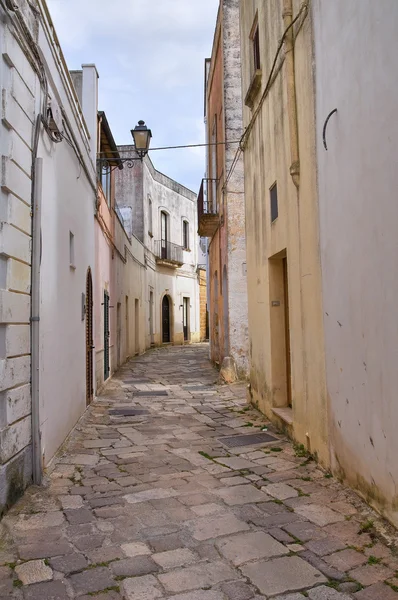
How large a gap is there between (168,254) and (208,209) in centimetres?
1295

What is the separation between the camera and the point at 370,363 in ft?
12.1

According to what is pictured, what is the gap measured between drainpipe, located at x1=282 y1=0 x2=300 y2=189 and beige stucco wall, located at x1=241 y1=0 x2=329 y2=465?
0.08 metres

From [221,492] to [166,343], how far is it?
2243 cm

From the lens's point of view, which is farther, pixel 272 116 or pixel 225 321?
pixel 225 321

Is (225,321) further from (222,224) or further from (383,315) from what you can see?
(383,315)

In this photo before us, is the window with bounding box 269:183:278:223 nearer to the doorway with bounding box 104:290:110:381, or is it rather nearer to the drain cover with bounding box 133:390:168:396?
the drain cover with bounding box 133:390:168:396

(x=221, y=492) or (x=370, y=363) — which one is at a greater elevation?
(x=370, y=363)

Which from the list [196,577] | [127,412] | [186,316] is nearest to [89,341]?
[127,412]

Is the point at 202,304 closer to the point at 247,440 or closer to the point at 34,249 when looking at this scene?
the point at 247,440

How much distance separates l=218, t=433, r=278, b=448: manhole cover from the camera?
6.01 meters

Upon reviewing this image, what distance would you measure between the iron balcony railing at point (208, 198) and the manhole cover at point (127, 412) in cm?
615

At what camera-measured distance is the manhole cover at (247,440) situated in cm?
601

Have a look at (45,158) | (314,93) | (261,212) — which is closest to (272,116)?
(261,212)

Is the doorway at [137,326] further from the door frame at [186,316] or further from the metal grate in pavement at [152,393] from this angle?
the metal grate in pavement at [152,393]
